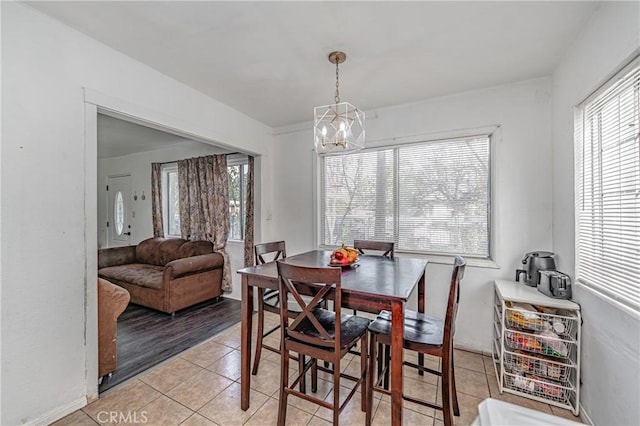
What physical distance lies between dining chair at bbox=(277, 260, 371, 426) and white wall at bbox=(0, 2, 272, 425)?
1445 mm

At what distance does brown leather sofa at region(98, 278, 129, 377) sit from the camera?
2131mm

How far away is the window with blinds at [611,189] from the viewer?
56.2 inches

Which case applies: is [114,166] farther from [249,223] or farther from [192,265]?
[249,223]

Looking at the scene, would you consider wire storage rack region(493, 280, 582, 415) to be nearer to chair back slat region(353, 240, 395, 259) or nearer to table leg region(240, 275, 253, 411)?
chair back slat region(353, 240, 395, 259)

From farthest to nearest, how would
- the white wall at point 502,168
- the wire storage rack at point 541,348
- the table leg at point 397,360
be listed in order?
the white wall at point 502,168 → the wire storage rack at point 541,348 → the table leg at point 397,360

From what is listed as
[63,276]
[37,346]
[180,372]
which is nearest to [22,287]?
[63,276]

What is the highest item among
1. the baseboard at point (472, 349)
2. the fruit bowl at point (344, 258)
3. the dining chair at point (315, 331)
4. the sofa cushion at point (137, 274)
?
the fruit bowl at point (344, 258)

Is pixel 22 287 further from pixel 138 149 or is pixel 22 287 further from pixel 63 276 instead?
pixel 138 149

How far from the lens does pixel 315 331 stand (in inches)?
67.2

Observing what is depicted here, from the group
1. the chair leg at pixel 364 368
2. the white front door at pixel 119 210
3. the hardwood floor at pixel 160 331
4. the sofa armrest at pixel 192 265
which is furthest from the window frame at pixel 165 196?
the chair leg at pixel 364 368

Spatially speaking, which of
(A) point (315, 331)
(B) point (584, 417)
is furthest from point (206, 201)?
(B) point (584, 417)

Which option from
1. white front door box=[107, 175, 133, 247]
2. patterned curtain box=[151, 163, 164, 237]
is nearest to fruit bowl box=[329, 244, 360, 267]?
patterned curtain box=[151, 163, 164, 237]

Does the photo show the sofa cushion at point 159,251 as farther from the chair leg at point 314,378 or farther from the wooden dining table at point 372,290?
the chair leg at point 314,378

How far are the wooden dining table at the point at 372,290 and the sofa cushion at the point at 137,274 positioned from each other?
2.31m
